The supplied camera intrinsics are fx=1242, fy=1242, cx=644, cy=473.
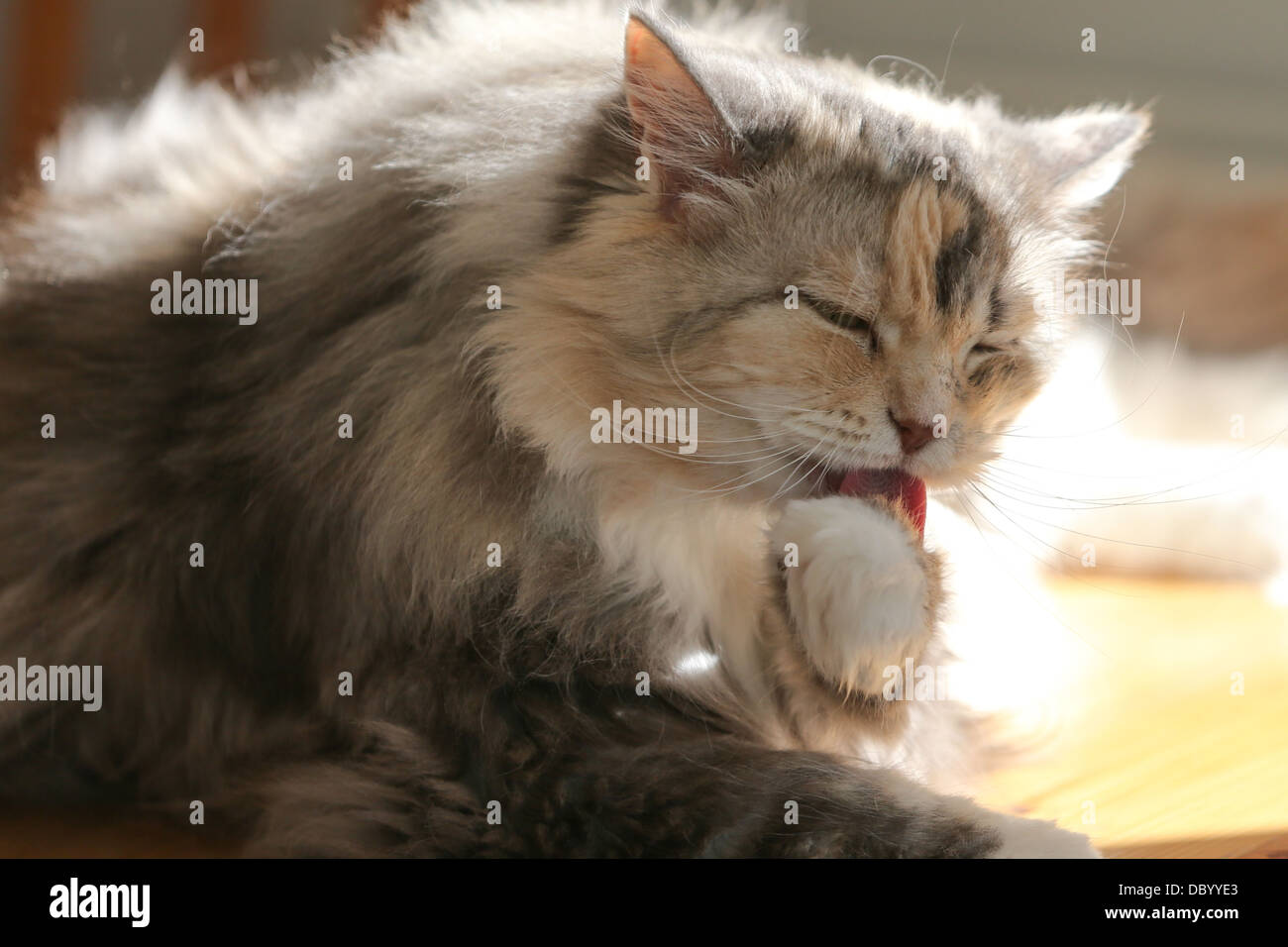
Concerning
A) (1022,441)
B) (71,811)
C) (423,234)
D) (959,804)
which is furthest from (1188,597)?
(71,811)

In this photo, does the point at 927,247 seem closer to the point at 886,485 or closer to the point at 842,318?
the point at 842,318

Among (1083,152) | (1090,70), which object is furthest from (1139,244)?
(1083,152)

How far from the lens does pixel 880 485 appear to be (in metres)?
1.24

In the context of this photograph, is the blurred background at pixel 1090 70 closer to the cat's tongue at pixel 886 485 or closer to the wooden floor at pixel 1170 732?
the wooden floor at pixel 1170 732

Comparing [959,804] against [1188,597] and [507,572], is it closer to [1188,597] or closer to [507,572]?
[507,572]

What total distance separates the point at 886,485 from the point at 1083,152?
1.78 ft

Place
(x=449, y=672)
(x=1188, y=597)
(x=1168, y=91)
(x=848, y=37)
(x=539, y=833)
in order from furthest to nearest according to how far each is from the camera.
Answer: (x=848, y=37) < (x=1168, y=91) < (x=1188, y=597) < (x=449, y=672) < (x=539, y=833)

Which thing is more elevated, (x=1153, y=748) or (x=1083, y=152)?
(x=1083, y=152)

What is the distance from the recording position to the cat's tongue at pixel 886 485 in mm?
1235

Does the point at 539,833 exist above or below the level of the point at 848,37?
below

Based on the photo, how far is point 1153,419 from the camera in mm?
2352

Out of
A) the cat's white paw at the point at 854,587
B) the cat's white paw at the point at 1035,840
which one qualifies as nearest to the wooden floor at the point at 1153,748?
the cat's white paw at the point at 1035,840

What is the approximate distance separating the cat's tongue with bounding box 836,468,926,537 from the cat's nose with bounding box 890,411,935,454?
4 centimetres

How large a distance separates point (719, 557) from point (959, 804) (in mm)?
348
